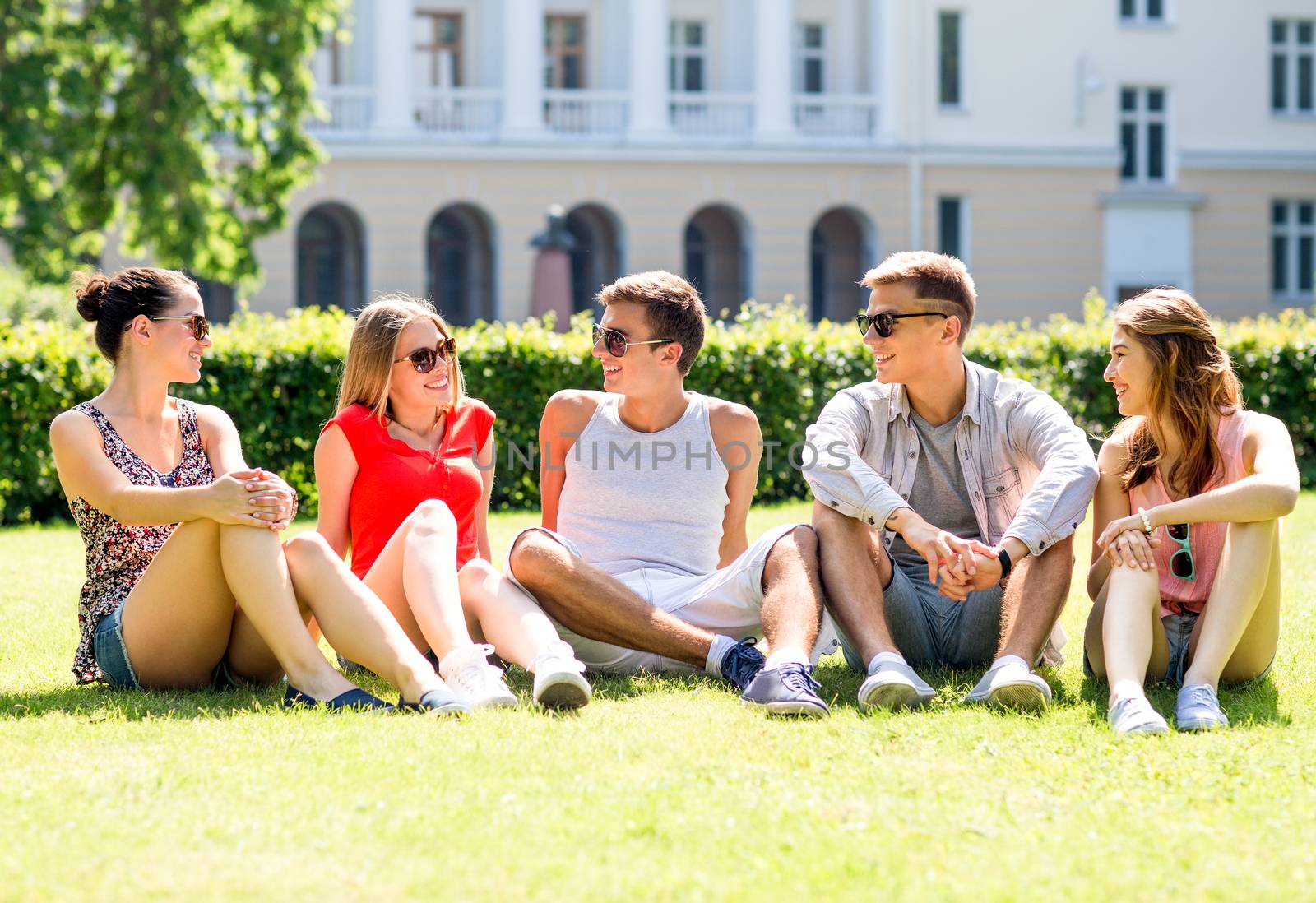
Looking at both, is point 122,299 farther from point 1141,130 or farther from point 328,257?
point 1141,130

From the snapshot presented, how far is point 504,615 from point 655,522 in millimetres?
739

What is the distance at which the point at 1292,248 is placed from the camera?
1271 inches

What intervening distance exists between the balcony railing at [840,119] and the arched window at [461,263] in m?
7.04


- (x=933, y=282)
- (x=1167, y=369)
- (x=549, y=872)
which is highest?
(x=933, y=282)

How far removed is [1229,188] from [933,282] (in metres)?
29.6

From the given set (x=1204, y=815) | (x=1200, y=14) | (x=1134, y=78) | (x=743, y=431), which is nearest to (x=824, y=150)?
(x=1134, y=78)

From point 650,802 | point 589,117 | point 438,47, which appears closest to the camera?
point 650,802

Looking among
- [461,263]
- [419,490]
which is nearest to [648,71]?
[461,263]

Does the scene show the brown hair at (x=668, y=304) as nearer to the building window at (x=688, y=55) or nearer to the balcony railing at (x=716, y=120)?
the balcony railing at (x=716, y=120)

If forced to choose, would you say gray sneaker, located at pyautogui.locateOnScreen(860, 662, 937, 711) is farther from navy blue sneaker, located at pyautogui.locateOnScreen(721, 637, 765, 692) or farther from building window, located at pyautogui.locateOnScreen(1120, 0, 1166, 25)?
building window, located at pyautogui.locateOnScreen(1120, 0, 1166, 25)

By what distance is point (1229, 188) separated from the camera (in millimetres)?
31641

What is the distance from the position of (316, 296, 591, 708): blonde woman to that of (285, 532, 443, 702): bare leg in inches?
5.7

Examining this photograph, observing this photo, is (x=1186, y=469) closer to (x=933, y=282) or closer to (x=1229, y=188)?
(x=933, y=282)

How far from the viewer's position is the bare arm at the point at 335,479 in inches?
196
